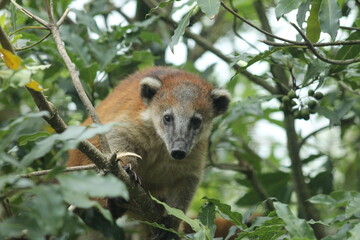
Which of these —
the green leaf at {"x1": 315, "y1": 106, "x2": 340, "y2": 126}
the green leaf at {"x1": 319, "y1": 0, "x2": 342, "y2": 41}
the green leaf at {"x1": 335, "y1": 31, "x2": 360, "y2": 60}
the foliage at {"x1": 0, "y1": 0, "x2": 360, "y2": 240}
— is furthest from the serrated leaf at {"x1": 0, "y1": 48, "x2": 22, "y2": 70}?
the green leaf at {"x1": 315, "y1": 106, "x2": 340, "y2": 126}

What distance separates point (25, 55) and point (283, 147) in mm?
4975

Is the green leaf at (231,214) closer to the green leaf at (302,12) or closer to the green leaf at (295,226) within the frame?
the green leaf at (295,226)

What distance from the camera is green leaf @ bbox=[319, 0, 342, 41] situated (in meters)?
4.87

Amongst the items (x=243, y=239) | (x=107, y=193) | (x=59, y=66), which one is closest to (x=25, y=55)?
(x=59, y=66)

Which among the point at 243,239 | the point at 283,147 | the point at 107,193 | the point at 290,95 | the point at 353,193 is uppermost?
the point at 107,193

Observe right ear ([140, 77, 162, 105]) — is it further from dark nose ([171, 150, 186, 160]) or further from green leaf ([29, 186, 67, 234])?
green leaf ([29, 186, 67, 234])

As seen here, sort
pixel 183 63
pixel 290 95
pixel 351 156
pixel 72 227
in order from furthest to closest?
pixel 351 156 < pixel 183 63 < pixel 290 95 < pixel 72 227

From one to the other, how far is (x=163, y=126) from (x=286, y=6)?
253cm

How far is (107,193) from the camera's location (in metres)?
2.74

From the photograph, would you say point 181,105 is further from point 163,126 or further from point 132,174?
point 132,174

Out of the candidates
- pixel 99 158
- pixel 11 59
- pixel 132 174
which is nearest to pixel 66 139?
pixel 11 59

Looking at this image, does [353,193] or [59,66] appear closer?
[353,193]

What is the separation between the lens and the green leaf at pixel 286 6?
15.2 ft

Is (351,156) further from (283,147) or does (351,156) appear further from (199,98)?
(199,98)
